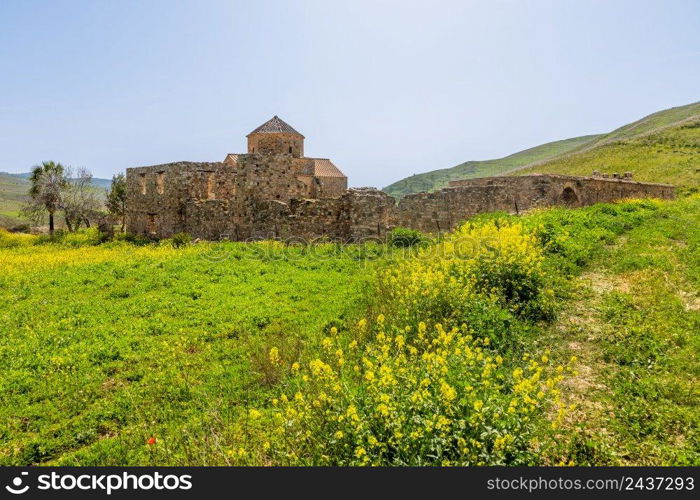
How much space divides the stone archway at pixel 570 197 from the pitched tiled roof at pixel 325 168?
20.2 metres

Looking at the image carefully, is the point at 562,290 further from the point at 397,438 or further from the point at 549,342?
the point at 397,438

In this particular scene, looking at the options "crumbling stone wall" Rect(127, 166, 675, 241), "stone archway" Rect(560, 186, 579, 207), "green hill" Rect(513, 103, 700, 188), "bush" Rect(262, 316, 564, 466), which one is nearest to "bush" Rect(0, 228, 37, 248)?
"crumbling stone wall" Rect(127, 166, 675, 241)

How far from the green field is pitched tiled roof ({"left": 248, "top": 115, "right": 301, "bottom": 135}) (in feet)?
58.7

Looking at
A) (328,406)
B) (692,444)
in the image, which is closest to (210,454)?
(328,406)

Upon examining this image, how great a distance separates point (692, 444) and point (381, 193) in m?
12.8

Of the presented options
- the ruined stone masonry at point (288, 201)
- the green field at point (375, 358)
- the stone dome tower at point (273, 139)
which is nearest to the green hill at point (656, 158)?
the ruined stone masonry at point (288, 201)

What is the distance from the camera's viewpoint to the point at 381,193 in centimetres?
1612

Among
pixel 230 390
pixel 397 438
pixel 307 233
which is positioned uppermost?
pixel 307 233

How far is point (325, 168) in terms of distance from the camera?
125ft

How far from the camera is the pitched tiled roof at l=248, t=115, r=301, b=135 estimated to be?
28.9m

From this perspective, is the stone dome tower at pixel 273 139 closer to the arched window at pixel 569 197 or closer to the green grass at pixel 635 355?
the arched window at pixel 569 197

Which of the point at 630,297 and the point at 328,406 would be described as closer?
the point at 328,406

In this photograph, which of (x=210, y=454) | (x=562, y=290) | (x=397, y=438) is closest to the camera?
(x=397, y=438)

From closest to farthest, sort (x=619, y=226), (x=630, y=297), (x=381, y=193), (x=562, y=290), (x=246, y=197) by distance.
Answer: (x=630, y=297) → (x=562, y=290) → (x=619, y=226) → (x=381, y=193) → (x=246, y=197)
